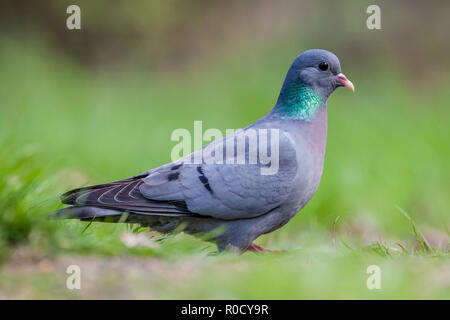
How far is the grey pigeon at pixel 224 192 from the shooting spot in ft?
13.8

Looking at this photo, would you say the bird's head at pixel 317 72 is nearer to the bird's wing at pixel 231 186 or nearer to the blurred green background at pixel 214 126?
the bird's wing at pixel 231 186

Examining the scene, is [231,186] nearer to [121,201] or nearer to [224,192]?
[224,192]

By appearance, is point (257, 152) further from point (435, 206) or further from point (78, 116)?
point (78, 116)

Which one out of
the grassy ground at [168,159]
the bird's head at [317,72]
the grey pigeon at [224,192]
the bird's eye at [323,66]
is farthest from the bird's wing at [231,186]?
the bird's eye at [323,66]

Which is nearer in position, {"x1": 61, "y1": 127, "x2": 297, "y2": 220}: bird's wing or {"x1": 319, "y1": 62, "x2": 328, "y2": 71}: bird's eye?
{"x1": 61, "y1": 127, "x2": 297, "y2": 220}: bird's wing

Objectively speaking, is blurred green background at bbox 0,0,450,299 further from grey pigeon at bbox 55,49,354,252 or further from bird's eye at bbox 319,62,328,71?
bird's eye at bbox 319,62,328,71

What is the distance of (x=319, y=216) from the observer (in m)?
6.95

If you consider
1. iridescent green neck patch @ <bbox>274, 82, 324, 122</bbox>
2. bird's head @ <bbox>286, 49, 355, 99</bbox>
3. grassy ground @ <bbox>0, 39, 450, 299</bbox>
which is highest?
bird's head @ <bbox>286, 49, 355, 99</bbox>

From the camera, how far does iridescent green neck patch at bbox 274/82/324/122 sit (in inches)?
180

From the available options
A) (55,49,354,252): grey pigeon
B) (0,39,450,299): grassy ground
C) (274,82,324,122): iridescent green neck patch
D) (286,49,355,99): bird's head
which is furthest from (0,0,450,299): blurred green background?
(286,49,355,99): bird's head

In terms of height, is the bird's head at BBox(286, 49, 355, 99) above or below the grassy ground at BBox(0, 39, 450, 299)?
above

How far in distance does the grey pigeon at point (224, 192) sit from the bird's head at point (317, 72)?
0.40m

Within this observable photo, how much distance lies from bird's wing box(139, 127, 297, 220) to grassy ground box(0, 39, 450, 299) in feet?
0.93
